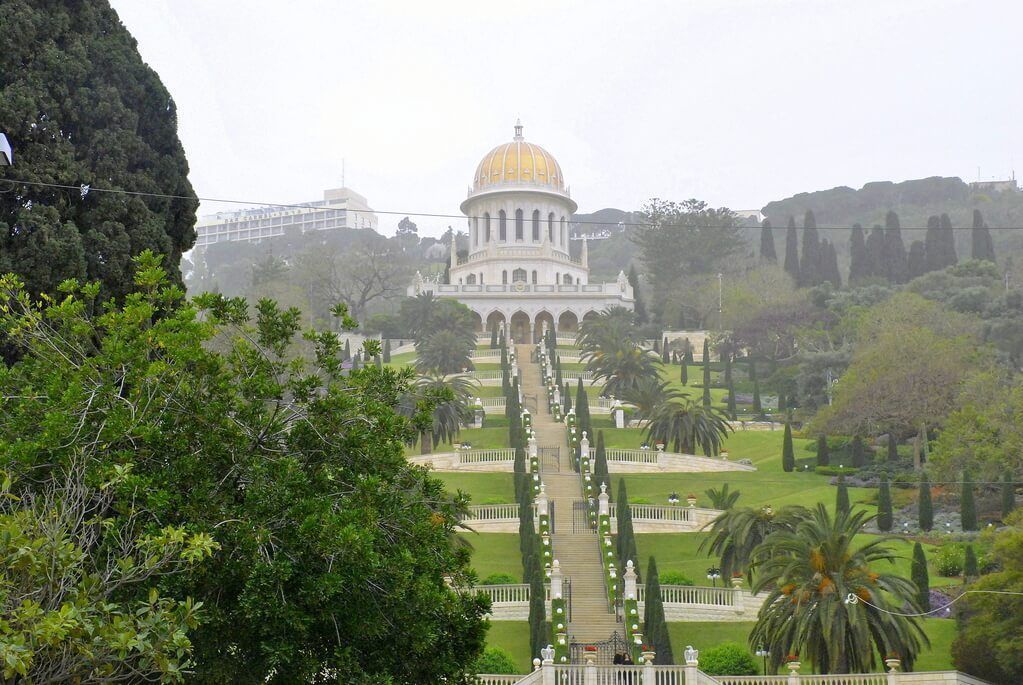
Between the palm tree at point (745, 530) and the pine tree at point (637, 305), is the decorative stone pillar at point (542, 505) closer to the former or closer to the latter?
the palm tree at point (745, 530)

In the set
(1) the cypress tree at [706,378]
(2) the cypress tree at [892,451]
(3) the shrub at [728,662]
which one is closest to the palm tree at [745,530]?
(3) the shrub at [728,662]

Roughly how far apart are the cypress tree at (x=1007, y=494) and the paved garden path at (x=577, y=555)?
1263 cm

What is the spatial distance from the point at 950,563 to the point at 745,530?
6881mm

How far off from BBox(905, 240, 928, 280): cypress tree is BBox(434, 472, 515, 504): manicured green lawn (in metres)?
52.3

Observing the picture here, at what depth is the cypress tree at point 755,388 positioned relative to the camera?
68912 mm

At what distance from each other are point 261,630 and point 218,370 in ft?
11.7

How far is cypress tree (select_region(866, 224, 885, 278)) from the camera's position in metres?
96.2

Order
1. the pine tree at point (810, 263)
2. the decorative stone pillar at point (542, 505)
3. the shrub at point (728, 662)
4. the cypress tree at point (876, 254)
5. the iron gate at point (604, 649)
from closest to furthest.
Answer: the shrub at point (728, 662)
the iron gate at point (604, 649)
the decorative stone pillar at point (542, 505)
the cypress tree at point (876, 254)
the pine tree at point (810, 263)

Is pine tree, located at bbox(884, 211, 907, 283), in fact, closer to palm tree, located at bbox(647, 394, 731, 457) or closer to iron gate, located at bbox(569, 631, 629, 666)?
palm tree, located at bbox(647, 394, 731, 457)

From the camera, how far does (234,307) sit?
18.0 m

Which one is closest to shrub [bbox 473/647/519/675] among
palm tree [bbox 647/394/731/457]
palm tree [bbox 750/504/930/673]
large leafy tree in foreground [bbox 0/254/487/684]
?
palm tree [bbox 750/504/930/673]

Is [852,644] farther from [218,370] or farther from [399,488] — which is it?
[218,370]

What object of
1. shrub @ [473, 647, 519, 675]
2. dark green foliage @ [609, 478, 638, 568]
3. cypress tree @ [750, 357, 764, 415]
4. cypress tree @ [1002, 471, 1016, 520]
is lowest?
shrub @ [473, 647, 519, 675]

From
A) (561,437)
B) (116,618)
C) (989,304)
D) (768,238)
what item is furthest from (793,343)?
(116,618)
